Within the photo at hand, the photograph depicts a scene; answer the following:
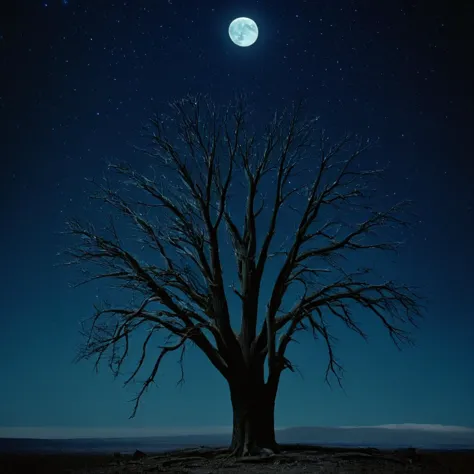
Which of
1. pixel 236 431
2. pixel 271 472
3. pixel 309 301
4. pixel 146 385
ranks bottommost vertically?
pixel 271 472

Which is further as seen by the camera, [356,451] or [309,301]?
[309,301]

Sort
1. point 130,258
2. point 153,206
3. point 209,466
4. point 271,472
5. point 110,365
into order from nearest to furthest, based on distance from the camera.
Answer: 1. point 271,472
2. point 209,466
3. point 110,365
4. point 130,258
5. point 153,206

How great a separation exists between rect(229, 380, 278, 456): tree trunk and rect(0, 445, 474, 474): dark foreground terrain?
0.50m

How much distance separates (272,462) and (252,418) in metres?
1.54

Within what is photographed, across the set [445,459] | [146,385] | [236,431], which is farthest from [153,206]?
[445,459]

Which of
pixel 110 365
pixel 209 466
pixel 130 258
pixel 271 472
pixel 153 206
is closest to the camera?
pixel 271 472

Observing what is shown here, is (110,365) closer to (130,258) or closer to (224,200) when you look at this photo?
(130,258)

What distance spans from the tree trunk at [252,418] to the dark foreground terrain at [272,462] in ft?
1.65

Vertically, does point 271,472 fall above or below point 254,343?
below

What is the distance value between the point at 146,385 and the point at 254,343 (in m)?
3.50

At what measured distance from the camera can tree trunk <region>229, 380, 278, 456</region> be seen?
50.1 feet

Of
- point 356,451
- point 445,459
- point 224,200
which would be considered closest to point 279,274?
point 224,200

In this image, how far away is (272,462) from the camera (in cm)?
1424

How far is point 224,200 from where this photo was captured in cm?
1673
